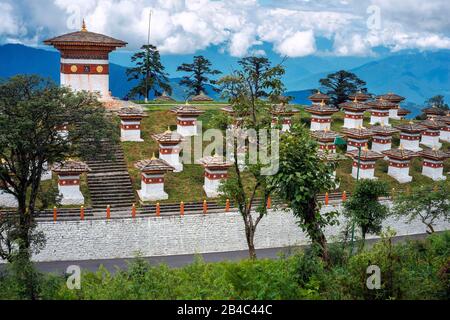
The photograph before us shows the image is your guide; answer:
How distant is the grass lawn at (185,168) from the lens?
2745cm

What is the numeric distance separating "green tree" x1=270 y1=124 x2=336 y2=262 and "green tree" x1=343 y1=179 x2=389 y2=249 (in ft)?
23.3

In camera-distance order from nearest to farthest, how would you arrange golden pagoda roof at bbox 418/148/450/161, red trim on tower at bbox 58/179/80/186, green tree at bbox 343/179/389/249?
green tree at bbox 343/179/389/249, red trim on tower at bbox 58/179/80/186, golden pagoda roof at bbox 418/148/450/161

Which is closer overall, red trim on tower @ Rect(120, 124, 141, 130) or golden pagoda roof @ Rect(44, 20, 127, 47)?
red trim on tower @ Rect(120, 124, 141, 130)

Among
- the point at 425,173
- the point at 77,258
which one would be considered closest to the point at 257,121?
the point at 77,258

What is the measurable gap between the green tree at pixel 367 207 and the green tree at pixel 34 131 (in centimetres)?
1108

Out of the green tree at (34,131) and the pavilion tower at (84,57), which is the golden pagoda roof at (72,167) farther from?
the pavilion tower at (84,57)

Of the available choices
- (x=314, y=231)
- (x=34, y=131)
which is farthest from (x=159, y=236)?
(x=314, y=231)

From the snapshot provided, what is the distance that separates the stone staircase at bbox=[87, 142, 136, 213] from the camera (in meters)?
25.7

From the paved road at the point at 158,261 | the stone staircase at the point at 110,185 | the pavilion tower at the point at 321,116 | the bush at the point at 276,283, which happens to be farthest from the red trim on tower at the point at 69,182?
the pavilion tower at the point at 321,116

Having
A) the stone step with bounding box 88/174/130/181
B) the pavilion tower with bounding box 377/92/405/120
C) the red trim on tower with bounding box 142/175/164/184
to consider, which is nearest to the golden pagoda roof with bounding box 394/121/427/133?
the pavilion tower with bounding box 377/92/405/120

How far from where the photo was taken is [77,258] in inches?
938

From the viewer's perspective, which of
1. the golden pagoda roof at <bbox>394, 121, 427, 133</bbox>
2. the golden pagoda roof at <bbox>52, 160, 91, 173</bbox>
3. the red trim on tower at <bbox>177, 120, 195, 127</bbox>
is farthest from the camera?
the golden pagoda roof at <bbox>394, 121, 427, 133</bbox>

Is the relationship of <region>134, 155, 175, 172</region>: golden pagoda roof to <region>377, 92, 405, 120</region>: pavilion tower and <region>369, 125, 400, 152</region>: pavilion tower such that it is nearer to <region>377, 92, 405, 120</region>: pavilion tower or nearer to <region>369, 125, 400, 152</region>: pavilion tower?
<region>369, 125, 400, 152</region>: pavilion tower
